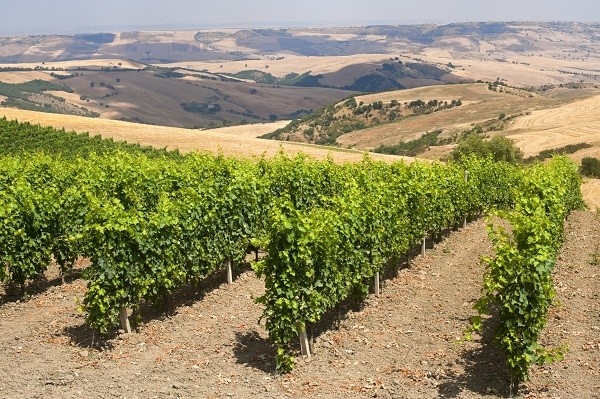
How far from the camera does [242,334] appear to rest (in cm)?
1777

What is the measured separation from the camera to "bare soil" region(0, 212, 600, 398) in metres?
14.7

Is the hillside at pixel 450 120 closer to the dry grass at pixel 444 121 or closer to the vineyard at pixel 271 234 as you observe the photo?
the dry grass at pixel 444 121

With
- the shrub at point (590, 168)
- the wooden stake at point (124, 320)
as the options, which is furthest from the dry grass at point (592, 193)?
the wooden stake at point (124, 320)

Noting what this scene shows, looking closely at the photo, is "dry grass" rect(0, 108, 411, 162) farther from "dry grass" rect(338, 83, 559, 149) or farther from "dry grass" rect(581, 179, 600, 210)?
"dry grass" rect(338, 83, 559, 149)

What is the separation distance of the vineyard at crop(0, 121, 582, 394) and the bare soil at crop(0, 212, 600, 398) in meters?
0.69

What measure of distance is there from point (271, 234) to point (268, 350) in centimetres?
329

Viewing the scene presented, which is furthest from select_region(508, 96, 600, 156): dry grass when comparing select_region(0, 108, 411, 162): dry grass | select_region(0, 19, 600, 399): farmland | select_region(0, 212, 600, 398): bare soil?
select_region(0, 212, 600, 398): bare soil

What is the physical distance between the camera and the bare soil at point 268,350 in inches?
578

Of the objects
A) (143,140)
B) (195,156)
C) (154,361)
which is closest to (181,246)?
(154,361)

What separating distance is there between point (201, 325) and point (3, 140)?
4348cm

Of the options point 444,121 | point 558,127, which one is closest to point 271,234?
point 558,127

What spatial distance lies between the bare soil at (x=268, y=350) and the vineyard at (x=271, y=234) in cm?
69

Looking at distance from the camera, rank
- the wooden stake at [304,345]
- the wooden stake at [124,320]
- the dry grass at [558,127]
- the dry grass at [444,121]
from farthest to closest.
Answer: the dry grass at [444,121] → the dry grass at [558,127] → the wooden stake at [124,320] → the wooden stake at [304,345]

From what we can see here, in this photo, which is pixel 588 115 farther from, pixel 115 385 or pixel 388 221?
pixel 115 385
